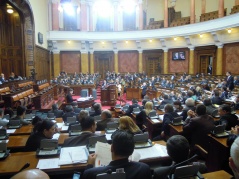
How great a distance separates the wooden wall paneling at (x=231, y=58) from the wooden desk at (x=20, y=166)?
14722mm

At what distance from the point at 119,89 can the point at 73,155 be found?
10459 mm

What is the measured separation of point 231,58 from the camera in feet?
49.6

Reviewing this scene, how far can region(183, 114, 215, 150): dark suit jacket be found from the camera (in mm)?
4108

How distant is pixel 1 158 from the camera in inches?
109

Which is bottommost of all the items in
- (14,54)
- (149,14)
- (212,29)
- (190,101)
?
(190,101)

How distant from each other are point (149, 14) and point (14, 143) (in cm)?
1984

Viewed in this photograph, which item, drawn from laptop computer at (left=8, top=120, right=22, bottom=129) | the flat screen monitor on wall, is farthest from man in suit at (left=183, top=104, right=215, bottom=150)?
the flat screen monitor on wall

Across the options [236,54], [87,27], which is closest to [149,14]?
[87,27]

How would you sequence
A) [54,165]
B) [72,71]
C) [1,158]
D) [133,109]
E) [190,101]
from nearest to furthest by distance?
[54,165] < [1,158] < [190,101] < [133,109] < [72,71]

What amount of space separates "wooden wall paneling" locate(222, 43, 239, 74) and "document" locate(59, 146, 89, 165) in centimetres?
1441

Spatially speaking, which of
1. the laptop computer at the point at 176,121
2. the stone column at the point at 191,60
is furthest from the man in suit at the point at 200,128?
the stone column at the point at 191,60

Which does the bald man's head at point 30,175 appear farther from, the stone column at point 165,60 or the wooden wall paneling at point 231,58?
the stone column at point 165,60

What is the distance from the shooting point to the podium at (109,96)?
11656mm

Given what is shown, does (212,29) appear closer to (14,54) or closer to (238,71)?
(238,71)
